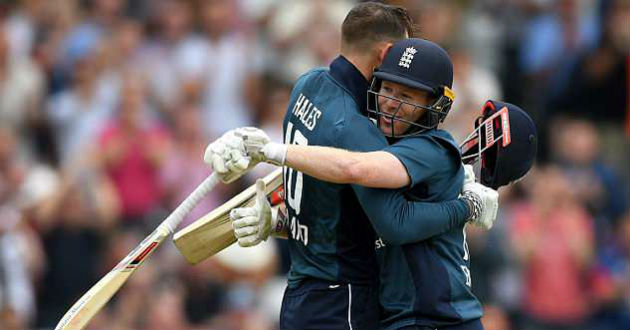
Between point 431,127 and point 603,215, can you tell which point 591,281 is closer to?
point 603,215

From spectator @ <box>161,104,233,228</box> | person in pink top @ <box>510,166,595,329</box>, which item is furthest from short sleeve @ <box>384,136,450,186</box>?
spectator @ <box>161,104,233,228</box>

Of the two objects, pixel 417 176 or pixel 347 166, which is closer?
pixel 347 166

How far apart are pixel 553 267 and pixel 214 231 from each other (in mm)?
4827

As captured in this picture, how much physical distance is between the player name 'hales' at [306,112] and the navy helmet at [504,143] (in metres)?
0.91

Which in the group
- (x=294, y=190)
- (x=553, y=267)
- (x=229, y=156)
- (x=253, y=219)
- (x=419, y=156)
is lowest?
(x=553, y=267)

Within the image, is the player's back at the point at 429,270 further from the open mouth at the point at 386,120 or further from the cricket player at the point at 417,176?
the open mouth at the point at 386,120

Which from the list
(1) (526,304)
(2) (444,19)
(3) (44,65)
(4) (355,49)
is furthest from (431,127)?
(3) (44,65)

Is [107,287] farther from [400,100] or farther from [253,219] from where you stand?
[400,100]

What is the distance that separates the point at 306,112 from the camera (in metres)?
5.98

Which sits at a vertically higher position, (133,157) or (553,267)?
(133,157)

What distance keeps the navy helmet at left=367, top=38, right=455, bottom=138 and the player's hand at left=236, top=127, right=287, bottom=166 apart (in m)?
0.52

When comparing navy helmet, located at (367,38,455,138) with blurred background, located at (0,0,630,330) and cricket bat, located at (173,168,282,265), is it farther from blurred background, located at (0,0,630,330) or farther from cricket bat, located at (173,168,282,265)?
blurred background, located at (0,0,630,330)

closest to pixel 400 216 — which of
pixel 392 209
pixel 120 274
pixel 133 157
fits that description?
pixel 392 209

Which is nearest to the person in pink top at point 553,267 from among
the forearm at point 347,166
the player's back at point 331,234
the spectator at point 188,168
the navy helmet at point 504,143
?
the spectator at point 188,168
